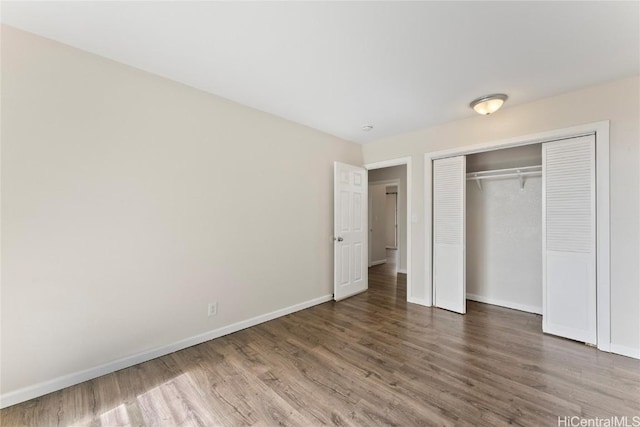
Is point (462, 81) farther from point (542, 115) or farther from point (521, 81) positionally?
point (542, 115)

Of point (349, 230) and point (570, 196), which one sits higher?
point (570, 196)

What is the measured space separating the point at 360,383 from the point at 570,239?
2.58 metres

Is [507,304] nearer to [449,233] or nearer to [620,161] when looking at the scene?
[449,233]

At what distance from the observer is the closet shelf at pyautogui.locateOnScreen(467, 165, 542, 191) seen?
3.38 meters

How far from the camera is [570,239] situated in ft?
8.81

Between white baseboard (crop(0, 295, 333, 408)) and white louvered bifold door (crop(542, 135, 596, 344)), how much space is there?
3.13m

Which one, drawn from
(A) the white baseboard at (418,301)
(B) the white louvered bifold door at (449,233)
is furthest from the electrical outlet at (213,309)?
(B) the white louvered bifold door at (449,233)

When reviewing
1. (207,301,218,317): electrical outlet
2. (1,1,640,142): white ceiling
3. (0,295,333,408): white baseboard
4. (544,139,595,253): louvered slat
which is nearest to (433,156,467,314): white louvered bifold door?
(544,139,595,253): louvered slat

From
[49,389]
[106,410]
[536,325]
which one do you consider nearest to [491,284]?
[536,325]

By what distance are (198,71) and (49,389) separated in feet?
8.87

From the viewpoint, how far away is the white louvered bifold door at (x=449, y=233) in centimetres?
345

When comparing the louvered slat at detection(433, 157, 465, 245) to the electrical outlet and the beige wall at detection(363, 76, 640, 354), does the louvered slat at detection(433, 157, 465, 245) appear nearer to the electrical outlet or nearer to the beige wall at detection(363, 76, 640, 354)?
the beige wall at detection(363, 76, 640, 354)

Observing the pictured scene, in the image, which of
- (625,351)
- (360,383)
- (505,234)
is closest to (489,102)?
(505,234)

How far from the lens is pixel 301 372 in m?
2.14
